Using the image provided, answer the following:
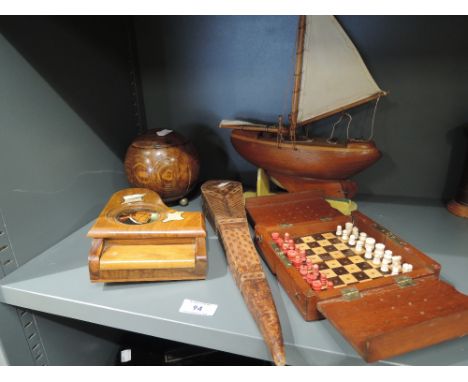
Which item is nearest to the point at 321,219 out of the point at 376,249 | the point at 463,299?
the point at 376,249

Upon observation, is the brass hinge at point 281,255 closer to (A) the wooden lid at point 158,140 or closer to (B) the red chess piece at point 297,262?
(B) the red chess piece at point 297,262

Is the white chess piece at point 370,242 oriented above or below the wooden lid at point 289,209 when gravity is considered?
below

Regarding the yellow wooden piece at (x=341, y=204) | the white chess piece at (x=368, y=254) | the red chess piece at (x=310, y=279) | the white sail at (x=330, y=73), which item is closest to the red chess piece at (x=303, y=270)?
the red chess piece at (x=310, y=279)

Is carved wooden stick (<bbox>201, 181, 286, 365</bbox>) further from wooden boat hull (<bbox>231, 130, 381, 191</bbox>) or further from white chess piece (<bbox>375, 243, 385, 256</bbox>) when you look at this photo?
white chess piece (<bbox>375, 243, 385, 256</bbox>)

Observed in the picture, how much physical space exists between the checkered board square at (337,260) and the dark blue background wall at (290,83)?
0.35 meters

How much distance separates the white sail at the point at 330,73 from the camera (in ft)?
2.42

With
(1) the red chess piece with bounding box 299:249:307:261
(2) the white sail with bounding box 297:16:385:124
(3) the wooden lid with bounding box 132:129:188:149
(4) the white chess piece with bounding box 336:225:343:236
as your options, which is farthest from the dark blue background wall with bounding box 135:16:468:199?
(1) the red chess piece with bounding box 299:249:307:261

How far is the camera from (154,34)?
0.90 m

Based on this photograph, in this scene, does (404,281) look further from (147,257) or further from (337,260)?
(147,257)

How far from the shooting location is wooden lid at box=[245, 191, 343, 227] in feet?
2.25

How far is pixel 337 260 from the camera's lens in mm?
585
